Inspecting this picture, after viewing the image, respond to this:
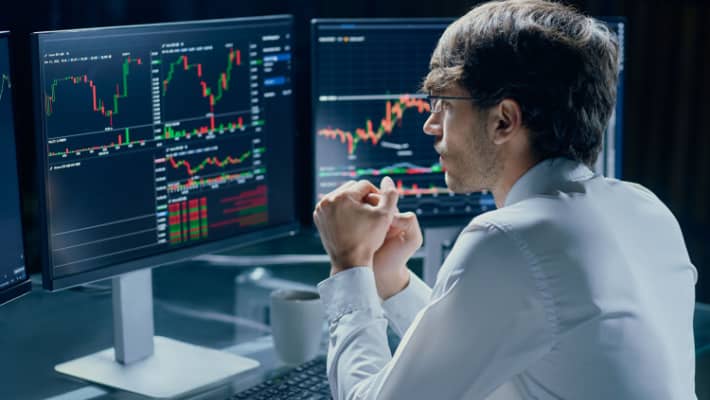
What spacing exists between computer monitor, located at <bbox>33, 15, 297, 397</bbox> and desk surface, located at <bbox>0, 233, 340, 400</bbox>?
48 mm

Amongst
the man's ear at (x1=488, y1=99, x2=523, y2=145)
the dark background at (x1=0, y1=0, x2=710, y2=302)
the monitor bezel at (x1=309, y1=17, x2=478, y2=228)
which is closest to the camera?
the man's ear at (x1=488, y1=99, x2=523, y2=145)

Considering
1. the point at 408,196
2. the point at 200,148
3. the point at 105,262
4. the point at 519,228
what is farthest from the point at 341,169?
the point at 519,228

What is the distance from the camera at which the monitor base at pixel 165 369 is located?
5.40 feet


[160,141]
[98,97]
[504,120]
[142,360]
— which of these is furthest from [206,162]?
[504,120]

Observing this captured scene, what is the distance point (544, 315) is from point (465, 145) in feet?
0.87

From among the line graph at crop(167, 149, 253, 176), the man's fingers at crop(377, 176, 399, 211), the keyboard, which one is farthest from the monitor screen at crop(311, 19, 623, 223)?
the man's fingers at crop(377, 176, 399, 211)

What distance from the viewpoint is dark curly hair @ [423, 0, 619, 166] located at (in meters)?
1.24

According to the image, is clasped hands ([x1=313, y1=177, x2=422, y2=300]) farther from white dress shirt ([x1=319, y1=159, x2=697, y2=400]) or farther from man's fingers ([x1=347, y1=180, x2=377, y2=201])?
white dress shirt ([x1=319, y1=159, x2=697, y2=400])

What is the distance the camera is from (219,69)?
1766 mm

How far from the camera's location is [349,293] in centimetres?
136

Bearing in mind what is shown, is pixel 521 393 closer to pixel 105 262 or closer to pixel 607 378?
pixel 607 378

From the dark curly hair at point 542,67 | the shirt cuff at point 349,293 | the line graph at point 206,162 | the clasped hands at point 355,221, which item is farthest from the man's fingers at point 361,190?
the line graph at point 206,162

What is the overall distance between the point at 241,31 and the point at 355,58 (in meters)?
0.25

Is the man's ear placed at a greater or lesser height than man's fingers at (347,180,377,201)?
greater
